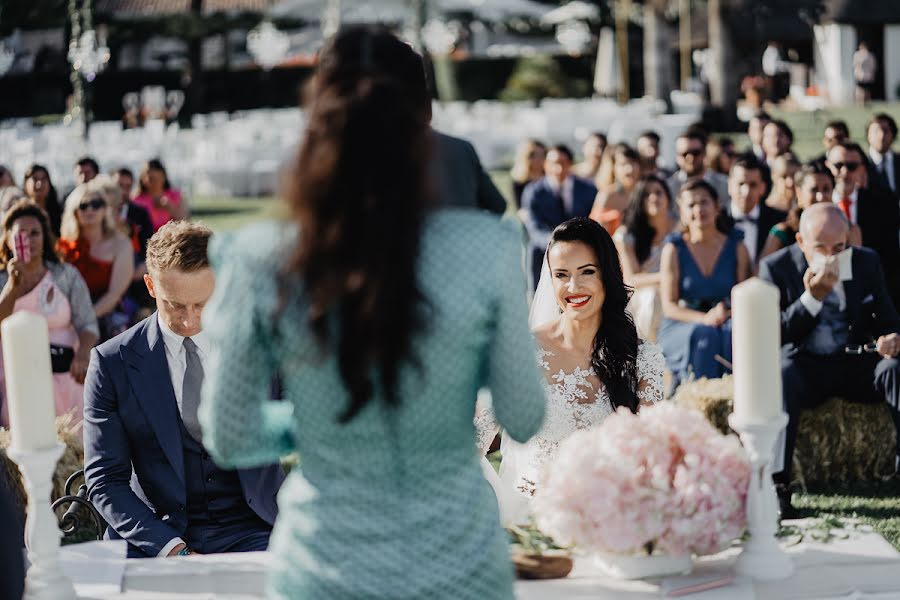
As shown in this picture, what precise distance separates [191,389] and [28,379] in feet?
4.75

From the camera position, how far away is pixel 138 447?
12.7ft

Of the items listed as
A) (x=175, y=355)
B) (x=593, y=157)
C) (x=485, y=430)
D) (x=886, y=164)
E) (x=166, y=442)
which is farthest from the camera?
(x=593, y=157)

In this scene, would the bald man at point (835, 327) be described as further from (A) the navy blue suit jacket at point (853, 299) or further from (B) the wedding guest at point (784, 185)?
(B) the wedding guest at point (784, 185)

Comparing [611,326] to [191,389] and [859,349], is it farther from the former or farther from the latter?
[859,349]

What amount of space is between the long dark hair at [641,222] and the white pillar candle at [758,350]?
6.27 m

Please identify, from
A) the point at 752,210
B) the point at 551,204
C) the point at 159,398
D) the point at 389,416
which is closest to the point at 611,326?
the point at 159,398

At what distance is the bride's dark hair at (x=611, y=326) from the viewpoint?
4.48m

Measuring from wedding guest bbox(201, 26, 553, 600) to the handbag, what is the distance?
490 cm

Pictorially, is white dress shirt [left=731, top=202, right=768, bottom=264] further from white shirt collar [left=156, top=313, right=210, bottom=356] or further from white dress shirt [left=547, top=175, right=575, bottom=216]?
white shirt collar [left=156, top=313, right=210, bottom=356]

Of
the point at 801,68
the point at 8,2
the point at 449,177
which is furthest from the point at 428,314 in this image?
the point at 801,68

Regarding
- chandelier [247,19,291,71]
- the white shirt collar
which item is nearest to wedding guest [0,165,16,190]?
the white shirt collar

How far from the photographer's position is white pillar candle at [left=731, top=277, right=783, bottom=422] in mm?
2467

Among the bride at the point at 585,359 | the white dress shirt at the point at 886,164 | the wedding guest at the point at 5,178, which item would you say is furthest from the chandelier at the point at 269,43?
the bride at the point at 585,359

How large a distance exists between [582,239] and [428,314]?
2473 millimetres
